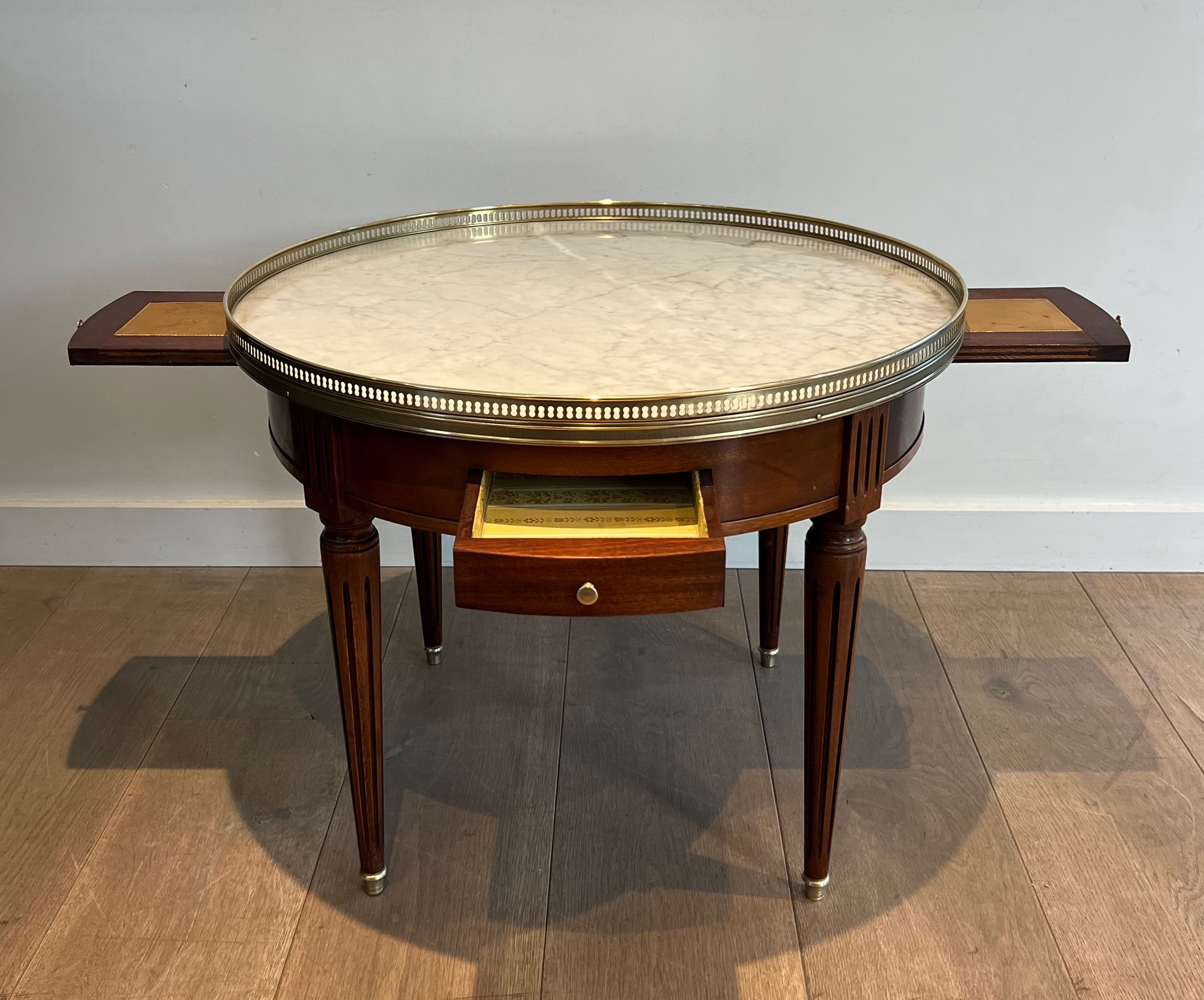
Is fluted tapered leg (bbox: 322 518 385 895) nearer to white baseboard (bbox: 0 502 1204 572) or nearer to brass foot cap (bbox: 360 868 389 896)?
brass foot cap (bbox: 360 868 389 896)

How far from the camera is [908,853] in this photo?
1415 millimetres

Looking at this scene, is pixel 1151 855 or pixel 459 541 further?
pixel 1151 855

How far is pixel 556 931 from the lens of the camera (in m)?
1.31

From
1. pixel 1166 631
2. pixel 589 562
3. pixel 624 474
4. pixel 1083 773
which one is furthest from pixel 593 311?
pixel 1166 631

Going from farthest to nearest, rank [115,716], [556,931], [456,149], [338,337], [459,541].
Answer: [456,149], [115,716], [556,931], [338,337], [459,541]

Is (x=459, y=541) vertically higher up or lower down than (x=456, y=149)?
lower down

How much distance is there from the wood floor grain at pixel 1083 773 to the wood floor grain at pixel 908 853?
3 cm

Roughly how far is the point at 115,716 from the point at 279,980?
1.93 feet

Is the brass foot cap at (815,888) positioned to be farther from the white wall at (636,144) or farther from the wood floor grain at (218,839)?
the white wall at (636,144)

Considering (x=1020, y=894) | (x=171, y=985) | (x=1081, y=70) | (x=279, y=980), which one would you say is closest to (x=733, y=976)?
(x=1020, y=894)

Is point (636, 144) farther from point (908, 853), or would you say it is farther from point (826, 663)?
point (908, 853)

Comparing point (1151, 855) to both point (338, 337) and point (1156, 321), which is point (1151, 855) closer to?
point (1156, 321)

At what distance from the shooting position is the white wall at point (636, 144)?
1747 millimetres

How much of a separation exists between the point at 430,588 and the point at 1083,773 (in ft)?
3.05
